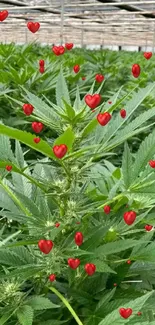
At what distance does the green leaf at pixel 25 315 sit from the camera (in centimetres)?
94

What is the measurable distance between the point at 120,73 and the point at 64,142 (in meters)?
3.63

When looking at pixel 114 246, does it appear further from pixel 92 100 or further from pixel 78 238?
pixel 92 100

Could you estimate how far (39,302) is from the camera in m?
1.00

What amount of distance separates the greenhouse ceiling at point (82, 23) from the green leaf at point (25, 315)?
29.1 feet

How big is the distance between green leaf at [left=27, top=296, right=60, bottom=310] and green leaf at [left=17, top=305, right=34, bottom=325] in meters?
0.02

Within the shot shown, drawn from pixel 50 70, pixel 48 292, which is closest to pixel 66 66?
pixel 50 70

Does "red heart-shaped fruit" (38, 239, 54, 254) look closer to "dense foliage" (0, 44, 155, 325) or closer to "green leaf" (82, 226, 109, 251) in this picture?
"dense foliage" (0, 44, 155, 325)

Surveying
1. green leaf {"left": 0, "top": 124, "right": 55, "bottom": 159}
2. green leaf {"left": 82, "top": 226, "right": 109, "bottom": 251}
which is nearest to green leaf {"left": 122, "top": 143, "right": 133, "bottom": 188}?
green leaf {"left": 82, "top": 226, "right": 109, "bottom": 251}

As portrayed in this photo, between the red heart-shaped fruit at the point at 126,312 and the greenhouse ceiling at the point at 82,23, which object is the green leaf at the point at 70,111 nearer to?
the red heart-shaped fruit at the point at 126,312

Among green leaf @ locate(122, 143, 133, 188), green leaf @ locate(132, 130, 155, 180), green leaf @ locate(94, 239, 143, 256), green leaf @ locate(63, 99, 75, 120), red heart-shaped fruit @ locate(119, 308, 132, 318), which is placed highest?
green leaf @ locate(63, 99, 75, 120)

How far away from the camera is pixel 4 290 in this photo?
1.01 metres

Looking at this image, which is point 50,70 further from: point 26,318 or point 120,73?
point 26,318

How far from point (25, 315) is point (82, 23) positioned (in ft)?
53.0

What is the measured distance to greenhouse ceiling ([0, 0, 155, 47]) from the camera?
39.9 ft
